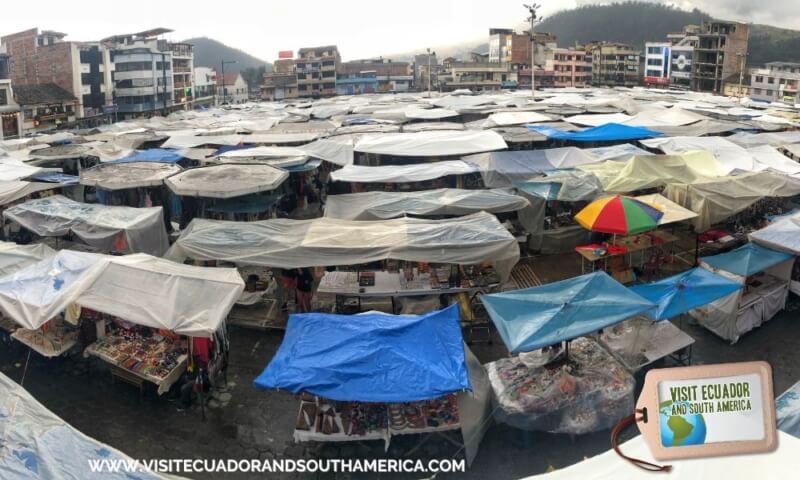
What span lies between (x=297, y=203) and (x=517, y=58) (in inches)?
2788

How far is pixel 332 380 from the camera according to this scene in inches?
231

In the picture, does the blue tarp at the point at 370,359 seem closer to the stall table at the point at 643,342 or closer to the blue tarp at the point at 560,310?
the blue tarp at the point at 560,310

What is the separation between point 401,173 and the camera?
44.3 feet

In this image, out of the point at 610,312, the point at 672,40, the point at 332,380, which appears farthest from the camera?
the point at 672,40

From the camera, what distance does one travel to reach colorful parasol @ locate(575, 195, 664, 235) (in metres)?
9.88

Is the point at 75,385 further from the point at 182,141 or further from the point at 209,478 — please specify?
the point at 182,141

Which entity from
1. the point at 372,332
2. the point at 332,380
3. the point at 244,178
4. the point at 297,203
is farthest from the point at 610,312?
the point at 297,203

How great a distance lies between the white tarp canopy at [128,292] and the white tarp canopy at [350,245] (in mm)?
1016

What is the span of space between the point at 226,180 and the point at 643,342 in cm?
885

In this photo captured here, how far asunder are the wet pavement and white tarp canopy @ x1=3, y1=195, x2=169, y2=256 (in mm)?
2206

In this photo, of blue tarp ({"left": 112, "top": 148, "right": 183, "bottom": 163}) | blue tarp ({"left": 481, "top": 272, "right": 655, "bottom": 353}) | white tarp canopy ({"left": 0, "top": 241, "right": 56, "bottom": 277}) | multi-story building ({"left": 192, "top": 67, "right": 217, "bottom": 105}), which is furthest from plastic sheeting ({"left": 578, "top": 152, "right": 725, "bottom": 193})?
multi-story building ({"left": 192, "top": 67, "right": 217, "bottom": 105})

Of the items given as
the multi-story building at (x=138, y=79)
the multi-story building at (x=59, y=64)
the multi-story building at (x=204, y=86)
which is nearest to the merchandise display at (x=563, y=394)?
the multi-story building at (x=59, y=64)

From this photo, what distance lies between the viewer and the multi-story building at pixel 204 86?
69500 millimetres

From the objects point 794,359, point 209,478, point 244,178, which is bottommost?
point 209,478
